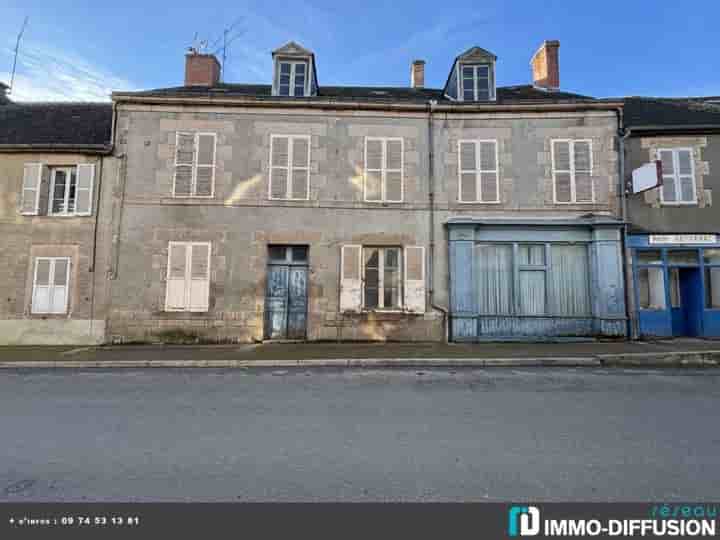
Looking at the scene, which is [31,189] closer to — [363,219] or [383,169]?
[363,219]

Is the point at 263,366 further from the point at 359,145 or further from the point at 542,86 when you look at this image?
the point at 542,86

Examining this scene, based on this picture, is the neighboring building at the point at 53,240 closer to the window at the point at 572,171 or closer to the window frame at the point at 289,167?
the window frame at the point at 289,167

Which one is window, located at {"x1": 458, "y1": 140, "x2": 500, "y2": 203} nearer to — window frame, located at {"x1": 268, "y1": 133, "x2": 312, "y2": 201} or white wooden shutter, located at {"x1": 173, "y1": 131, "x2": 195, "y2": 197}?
window frame, located at {"x1": 268, "y1": 133, "x2": 312, "y2": 201}

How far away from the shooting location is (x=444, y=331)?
10297 millimetres

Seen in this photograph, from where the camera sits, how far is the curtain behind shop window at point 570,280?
33.7 ft

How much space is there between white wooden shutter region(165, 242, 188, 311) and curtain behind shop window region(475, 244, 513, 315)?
8150 millimetres

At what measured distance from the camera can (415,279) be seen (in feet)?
34.3

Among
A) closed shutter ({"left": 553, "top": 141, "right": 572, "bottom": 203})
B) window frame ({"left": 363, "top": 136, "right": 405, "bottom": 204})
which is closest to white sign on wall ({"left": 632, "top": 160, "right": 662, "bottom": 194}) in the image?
closed shutter ({"left": 553, "top": 141, "right": 572, "bottom": 203})

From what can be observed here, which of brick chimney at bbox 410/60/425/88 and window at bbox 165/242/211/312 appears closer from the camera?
window at bbox 165/242/211/312

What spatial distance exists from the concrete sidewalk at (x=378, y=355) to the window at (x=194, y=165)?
4340mm

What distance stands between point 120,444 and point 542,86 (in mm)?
15823

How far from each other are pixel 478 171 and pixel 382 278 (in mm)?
4157

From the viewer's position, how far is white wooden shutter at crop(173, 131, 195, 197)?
34.8ft

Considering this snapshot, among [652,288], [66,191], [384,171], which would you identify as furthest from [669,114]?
[66,191]
